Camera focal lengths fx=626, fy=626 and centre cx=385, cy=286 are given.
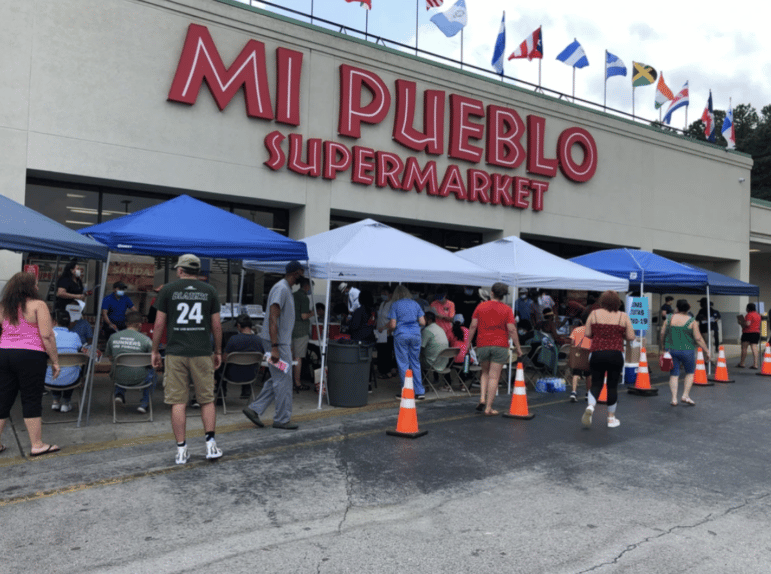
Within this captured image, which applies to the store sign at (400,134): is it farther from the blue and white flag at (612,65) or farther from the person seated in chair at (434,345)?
the person seated in chair at (434,345)

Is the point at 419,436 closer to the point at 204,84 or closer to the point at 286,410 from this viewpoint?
the point at 286,410

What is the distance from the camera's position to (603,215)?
2067 centimetres

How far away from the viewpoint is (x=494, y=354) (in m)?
8.98

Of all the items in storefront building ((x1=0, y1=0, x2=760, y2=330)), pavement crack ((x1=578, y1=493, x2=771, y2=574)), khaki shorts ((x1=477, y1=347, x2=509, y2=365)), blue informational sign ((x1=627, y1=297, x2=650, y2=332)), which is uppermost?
storefront building ((x1=0, y1=0, x2=760, y2=330))

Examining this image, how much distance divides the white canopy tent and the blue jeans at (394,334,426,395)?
1.05 metres

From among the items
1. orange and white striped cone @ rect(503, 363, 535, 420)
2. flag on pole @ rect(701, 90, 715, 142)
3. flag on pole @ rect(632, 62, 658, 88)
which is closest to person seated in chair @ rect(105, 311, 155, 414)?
orange and white striped cone @ rect(503, 363, 535, 420)

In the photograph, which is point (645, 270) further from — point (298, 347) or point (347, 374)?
point (298, 347)

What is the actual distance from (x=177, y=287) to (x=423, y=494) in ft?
9.81

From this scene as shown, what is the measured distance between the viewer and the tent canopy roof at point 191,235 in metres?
8.33

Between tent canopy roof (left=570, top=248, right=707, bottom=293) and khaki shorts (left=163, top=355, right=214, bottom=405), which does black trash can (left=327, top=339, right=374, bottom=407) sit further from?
tent canopy roof (left=570, top=248, right=707, bottom=293)

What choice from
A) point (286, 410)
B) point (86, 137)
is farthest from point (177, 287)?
point (86, 137)

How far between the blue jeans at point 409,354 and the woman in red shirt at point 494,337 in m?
1.39

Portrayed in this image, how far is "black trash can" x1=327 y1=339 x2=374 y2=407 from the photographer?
9.30 meters

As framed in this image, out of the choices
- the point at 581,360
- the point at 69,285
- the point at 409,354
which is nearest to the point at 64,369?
the point at 69,285
